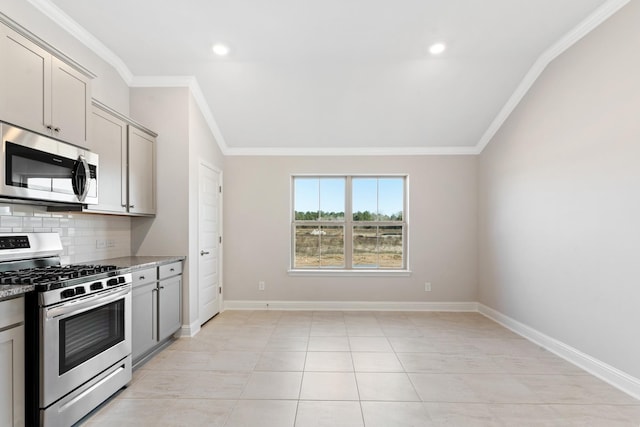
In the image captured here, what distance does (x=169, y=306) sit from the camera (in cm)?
360

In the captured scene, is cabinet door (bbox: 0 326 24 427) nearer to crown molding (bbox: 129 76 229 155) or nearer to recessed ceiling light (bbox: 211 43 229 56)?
recessed ceiling light (bbox: 211 43 229 56)

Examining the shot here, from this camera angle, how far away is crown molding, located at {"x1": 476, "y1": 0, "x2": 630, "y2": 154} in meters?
2.86

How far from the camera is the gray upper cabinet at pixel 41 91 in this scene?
6.91 ft

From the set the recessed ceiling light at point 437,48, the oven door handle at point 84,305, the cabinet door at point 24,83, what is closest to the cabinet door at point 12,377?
the oven door handle at point 84,305

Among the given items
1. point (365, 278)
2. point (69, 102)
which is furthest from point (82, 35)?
point (365, 278)

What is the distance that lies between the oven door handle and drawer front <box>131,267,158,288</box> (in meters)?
0.31

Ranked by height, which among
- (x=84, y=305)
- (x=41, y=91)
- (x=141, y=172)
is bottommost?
(x=84, y=305)

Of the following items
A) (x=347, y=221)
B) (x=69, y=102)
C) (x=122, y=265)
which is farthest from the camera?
(x=347, y=221)

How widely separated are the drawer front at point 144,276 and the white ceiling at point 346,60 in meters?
2.24

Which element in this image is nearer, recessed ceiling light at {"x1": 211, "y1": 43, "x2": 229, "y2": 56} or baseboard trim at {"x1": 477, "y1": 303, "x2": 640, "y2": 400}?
baseboard trim at {"x1": 477, "y1": 303, "x2": 640, "y2": 400}

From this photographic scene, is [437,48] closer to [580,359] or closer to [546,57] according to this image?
[546,57]

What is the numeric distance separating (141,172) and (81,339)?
1961 millimetres

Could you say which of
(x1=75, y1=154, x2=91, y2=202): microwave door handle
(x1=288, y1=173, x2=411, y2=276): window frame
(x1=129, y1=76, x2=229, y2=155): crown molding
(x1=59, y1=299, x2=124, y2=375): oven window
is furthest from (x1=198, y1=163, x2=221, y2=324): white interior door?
(x1=59, y1=299, x2=124, y2=375): oven window

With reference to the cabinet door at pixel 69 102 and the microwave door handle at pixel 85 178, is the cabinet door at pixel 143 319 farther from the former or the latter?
the cabinet door at pixel 69 102
